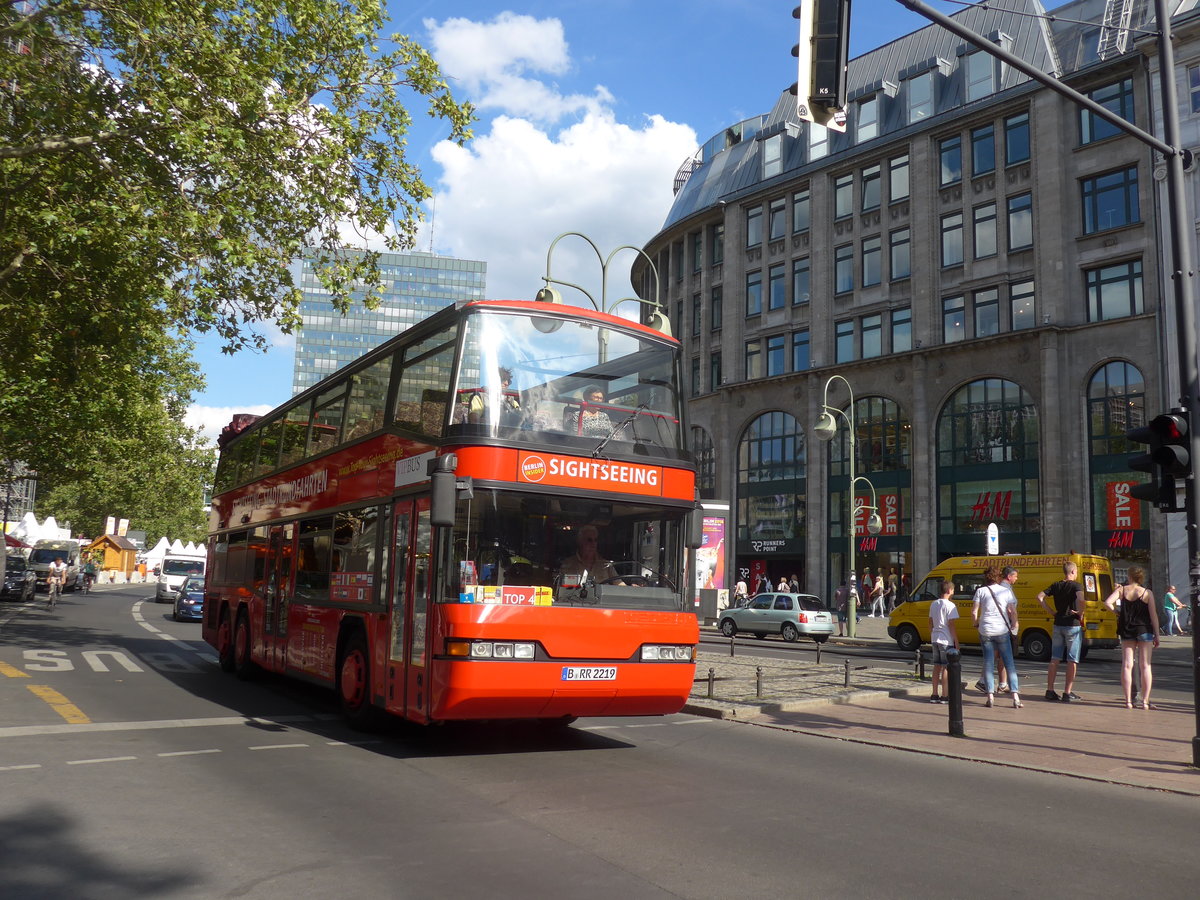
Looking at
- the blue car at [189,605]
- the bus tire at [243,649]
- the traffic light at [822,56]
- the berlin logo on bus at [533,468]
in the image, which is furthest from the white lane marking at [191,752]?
the blue car at [189,605]

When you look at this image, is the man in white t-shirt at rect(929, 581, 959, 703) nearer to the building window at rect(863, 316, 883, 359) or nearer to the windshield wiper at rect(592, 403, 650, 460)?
the windshield wiper at rect(592, 403, 650, 460)

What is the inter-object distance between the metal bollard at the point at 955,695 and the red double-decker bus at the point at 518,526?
127 inches

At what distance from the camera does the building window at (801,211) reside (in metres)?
49.4

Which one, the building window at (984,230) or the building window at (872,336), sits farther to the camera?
the building window at (872,336)

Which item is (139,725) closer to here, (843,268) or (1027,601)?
(1027,601)

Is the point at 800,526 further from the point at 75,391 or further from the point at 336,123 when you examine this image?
the point at 336,123

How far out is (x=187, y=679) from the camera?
14961 mm

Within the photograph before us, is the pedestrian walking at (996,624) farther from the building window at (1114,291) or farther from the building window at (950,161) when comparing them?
the building window at (950,161)

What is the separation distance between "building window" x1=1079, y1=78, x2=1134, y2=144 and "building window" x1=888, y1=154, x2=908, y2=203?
7706mm

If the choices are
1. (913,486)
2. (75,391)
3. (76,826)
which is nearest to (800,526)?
(913,486)

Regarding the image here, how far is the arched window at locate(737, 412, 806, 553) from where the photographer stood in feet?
158

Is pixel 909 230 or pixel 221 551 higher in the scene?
pixel 909 230

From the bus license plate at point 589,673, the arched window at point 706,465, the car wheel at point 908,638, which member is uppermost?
the arched window at point 706,465

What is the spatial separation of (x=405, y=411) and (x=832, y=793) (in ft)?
17.6
